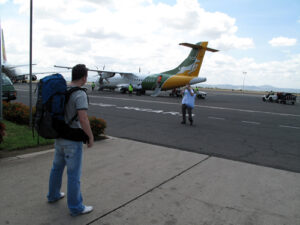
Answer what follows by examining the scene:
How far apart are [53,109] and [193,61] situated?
28267mm

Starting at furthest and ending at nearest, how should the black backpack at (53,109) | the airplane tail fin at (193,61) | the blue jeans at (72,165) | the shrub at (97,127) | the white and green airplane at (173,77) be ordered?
the white and green airplane at (173,77) → the airplane tail fin at (193,61) → the shrub at (97,127) → the blue jeans at (72,165) → the black backpack at (53,109)

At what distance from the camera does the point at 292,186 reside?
14.4 feet

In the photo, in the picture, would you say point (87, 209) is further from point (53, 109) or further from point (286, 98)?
point (286, 98)

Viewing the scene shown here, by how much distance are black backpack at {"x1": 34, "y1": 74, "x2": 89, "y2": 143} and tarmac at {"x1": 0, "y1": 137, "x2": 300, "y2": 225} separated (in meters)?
1.08

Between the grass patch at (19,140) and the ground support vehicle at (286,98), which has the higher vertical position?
the ground support vehicle at (286,98)

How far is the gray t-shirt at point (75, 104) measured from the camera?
297cm

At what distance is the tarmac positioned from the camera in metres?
3.20

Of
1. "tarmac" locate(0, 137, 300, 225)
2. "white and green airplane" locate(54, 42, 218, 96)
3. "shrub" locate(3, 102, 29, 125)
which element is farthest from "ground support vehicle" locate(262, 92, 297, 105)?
"shrub" locate(3, 102, 29, 125)

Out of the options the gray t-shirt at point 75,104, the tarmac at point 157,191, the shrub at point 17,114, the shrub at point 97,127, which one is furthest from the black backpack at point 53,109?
the shrub at point 17,114

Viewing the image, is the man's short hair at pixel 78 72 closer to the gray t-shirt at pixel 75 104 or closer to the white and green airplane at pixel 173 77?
the gray t-shirt at pixel 75 104

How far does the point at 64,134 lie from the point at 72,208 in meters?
0.95

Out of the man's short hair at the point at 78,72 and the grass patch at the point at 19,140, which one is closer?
the man's short hair at the point at 78,72

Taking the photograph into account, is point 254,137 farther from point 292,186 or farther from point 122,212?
point 122,212

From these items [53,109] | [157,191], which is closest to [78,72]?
[53,109]
